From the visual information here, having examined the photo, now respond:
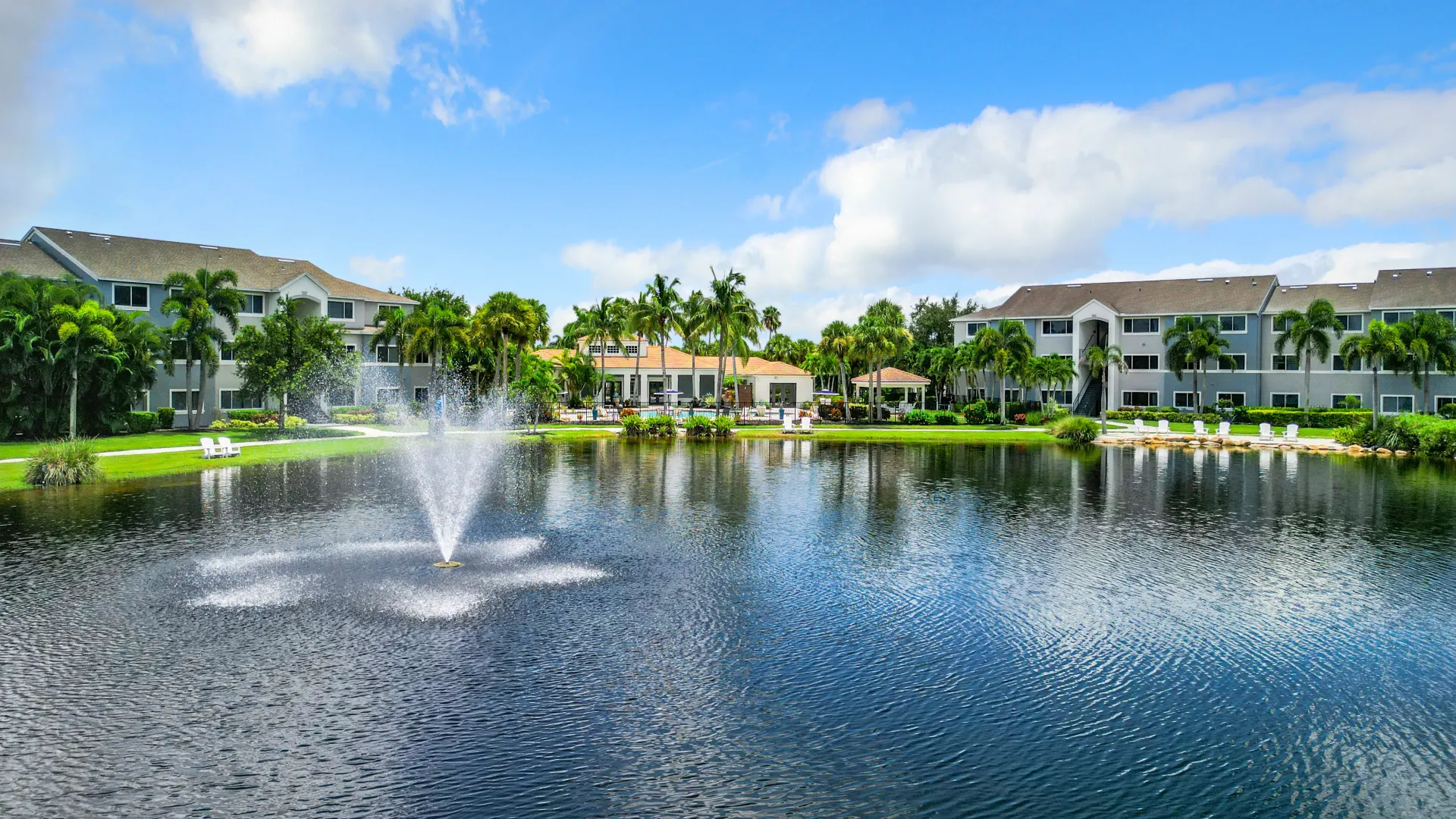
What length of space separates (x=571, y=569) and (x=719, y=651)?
5.86 m

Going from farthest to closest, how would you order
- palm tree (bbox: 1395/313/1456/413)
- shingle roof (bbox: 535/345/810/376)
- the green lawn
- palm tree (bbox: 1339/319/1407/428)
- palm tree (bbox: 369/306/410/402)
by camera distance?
shingle roof (bbox: 535/345/810/376)
palm tree (bbox: 369/306/410/402)
palm tree (bbox: 1395/313/1456/413)
palm tree (bbox: 1339/319/1407/428)
the green lawn

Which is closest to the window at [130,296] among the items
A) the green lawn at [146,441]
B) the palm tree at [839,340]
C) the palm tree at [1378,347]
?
the green lawn at [146,441]

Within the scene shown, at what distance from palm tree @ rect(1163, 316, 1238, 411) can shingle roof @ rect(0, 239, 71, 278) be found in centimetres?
7284

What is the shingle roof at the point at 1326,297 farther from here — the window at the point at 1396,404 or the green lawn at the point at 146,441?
the green lawn at the point at 146,441

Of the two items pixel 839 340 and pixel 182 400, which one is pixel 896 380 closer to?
pixel 839 340

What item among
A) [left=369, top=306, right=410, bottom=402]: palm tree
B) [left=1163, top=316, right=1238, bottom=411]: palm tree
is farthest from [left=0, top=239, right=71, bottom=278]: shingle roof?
[left=1163, top=316, right=1238, bottom=411]: palm tree

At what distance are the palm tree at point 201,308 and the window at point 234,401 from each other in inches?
132

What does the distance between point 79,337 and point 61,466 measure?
1444cm

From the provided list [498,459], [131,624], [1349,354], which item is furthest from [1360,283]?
[131,624]

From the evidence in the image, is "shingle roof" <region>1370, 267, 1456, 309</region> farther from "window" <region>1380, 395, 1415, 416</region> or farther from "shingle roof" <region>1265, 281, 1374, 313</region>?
"window" <region>1380, 395, 1415, 416</region>

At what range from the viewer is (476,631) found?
14391 millimetres

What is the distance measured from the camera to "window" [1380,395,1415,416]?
65500 millimetres

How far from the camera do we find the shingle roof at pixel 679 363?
84.1m

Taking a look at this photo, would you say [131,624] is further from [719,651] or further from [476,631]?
[719,651]
